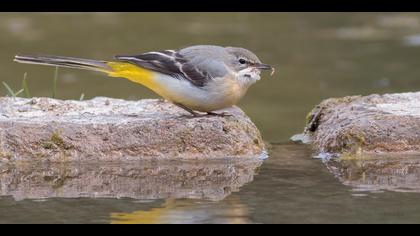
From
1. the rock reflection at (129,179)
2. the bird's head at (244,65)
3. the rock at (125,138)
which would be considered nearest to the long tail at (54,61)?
the rock at (125,138)

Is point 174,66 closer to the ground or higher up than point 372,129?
higher up

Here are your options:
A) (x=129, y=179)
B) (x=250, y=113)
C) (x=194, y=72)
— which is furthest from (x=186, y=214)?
(x=250, y=113)

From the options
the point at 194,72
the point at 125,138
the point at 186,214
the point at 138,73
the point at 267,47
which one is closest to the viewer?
the point at 186,214

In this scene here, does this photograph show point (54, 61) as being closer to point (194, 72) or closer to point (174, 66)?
point (174, 66)

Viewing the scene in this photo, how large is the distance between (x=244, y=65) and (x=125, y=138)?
119 centimetres

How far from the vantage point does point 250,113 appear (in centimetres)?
1133

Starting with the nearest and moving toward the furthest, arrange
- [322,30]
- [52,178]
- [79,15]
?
[52,178]
[322,30]
[79,15]

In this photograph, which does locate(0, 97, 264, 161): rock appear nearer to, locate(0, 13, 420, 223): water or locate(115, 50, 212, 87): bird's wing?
locate(0, 13, 420, 223): water

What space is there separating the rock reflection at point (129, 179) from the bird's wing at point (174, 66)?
79 centimetres

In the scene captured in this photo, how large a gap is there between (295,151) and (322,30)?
26.5 feet

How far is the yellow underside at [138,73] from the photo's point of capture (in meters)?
8.30

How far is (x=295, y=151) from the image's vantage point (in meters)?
8.48
